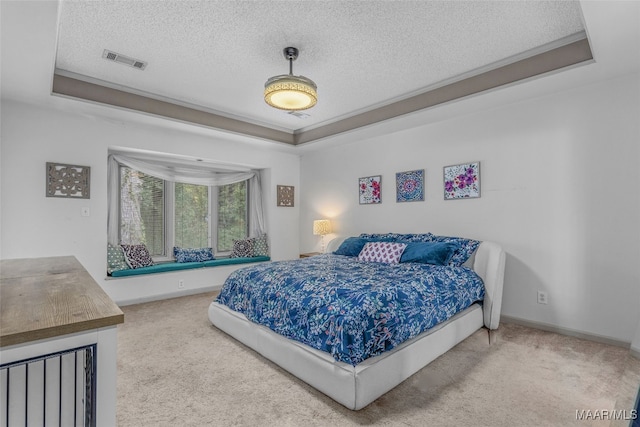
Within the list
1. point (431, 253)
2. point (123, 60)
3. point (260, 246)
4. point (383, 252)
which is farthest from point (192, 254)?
point (431, 253)

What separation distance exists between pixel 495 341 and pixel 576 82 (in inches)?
97.1

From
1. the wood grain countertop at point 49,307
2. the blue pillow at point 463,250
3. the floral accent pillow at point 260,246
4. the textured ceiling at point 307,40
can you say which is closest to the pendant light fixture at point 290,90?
the textured ceiling at point 307,40

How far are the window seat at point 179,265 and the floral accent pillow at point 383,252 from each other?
2087 mm

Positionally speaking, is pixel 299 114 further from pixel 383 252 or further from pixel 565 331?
pixel 565 331

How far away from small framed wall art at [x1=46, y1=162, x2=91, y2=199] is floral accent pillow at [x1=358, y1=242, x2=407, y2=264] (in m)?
3.35

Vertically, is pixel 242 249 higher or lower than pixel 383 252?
lower

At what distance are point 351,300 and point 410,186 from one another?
2.62 meters

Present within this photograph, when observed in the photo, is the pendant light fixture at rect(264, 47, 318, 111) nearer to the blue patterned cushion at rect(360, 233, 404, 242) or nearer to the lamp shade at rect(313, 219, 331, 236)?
the blue patterned cushion at rect(360, 233, 404, 242)

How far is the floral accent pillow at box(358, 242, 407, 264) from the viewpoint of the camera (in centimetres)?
360

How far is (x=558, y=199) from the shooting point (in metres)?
3.10

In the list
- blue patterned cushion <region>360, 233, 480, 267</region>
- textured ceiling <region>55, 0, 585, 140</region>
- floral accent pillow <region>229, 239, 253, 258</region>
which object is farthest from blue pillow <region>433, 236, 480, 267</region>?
floral accent pillow <region>229, 239, 253, 258</region>

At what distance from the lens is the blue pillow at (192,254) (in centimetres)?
475

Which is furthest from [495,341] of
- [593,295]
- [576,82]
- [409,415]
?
[576,82]

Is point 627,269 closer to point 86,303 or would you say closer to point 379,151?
point 379,151
